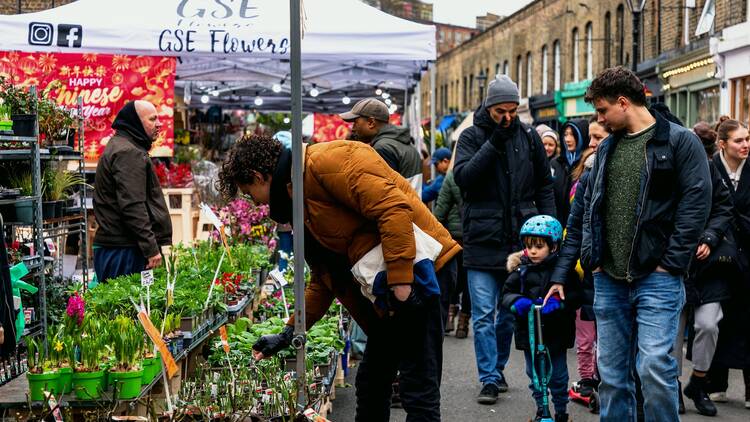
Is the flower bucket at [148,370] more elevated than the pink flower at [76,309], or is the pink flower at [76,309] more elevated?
the pink flower at [76,309]

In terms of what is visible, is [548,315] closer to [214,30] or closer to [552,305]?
[552,305]

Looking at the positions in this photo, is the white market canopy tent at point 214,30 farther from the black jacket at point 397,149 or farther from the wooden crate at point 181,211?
the black jacket at point 397,149

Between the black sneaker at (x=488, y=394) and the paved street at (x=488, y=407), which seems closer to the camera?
the paved street at (x=488, y=407)

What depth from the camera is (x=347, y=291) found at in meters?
4.57

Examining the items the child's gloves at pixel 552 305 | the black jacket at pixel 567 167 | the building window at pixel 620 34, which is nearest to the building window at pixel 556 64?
the building window at pixel 620 34

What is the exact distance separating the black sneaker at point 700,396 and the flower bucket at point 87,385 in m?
4.02

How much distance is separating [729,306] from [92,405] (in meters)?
4.48

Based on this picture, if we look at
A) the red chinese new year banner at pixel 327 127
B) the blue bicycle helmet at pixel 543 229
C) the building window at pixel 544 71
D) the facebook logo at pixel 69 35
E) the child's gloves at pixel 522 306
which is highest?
the building window at pixel 544 71

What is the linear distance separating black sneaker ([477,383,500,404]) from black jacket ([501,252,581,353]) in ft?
3.21

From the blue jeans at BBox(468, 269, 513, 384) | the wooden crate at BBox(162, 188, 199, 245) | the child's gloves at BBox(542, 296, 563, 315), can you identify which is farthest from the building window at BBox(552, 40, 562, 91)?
the child's gloves at BBox(542, 296, 563, 315)

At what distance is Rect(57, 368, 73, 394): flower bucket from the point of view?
4.69 metres

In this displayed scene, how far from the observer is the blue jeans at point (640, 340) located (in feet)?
15.9

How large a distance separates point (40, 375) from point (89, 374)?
218 millimetres

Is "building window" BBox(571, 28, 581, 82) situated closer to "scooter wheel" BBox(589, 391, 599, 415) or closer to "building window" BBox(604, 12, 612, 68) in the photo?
"building window" BBox(604, 12, 612, 68)
